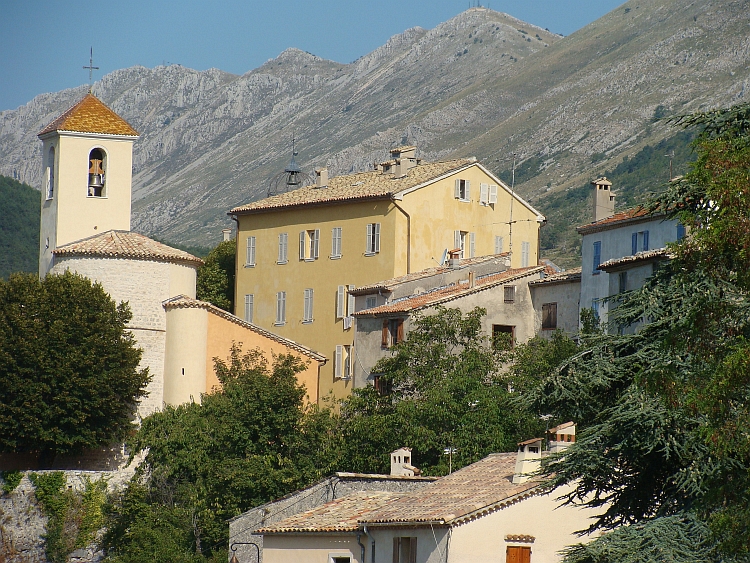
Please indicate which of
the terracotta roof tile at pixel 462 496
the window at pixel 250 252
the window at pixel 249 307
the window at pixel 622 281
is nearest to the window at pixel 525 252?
the window at pixel 250 252

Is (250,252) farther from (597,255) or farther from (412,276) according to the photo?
(597,255)

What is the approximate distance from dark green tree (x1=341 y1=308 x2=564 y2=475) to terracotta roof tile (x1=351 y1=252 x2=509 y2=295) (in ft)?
17.8

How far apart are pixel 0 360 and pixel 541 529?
29811 mm

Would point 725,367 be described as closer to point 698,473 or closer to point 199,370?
point 698,473

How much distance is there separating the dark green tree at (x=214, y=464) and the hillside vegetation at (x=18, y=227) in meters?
62.5

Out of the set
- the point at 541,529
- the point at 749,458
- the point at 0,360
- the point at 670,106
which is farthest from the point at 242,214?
the point at 670,106

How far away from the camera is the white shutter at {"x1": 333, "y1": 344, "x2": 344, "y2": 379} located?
59.3 metres

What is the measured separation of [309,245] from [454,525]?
1463 inches

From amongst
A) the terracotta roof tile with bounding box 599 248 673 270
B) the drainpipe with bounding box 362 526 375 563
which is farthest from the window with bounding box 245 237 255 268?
the drainpipe with bounding box 362 526 375 563

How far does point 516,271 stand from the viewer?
56.1 metres

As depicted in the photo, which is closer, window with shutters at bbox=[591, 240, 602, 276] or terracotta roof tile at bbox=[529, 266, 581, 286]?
window with shutters at bbox=[591, 240, 602, 276]

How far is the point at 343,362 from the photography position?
59.8 m

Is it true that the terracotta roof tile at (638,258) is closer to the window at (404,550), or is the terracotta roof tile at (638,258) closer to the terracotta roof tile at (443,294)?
the terracotta roof tile at (443,294)

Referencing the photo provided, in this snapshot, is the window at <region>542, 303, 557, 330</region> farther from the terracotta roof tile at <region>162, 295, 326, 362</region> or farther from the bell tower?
the bell tower
